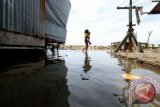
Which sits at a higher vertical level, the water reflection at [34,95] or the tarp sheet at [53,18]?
the tarp sheet at [53,18]

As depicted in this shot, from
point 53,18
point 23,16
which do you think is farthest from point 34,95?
point 53,18

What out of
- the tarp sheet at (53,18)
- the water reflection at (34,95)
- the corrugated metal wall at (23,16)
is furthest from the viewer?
the tarp sheet at (53,18)

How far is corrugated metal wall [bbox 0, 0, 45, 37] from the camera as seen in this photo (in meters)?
7.20

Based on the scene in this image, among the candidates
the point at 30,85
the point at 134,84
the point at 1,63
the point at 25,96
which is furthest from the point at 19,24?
the point at 134,84

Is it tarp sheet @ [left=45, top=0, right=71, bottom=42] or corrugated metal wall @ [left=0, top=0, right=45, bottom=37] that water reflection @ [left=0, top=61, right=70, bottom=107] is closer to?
corrugated metal wall @ [left=0, top=0, right=45, bottom=37]

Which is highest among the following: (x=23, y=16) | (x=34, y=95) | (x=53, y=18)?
(x=53, y=18)

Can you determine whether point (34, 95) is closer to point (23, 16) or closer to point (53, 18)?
point (23, 16)

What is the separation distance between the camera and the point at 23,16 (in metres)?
8.71

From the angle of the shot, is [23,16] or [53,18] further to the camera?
[53,18]

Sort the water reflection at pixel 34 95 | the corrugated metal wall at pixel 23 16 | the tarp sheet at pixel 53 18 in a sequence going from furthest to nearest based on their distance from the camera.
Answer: the tarp sheet at pixel 53 18 < the corrugated metal wall at pixel 23 16 < the water reflection at pixel 34 95

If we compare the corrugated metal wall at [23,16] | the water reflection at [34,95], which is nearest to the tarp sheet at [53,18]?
the corrugated metal wall at [23,16]

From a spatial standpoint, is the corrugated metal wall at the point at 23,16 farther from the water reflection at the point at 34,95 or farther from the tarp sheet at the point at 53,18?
the water reflection at the point at 34,95

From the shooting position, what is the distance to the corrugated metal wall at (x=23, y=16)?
23.6 feet

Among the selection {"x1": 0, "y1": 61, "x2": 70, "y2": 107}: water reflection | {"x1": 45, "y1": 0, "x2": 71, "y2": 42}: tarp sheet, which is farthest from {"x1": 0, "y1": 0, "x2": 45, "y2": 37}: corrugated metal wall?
{"x1": 0, "y1": 61, "x2": 70, "y2": 107}: water reflection
